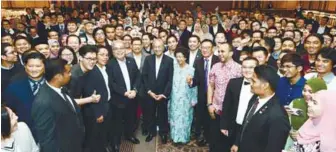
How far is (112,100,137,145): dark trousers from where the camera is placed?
11.9 ft

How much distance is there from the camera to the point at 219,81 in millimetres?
3082

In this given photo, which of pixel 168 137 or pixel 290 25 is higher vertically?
pixel 290 25

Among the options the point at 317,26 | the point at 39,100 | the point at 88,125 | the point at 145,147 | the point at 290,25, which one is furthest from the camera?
the point at 317,26

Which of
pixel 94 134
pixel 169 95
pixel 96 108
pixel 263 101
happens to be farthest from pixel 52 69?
pixel 169 95

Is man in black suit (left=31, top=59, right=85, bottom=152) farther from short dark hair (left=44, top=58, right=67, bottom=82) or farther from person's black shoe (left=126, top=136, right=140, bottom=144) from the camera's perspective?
person's black shoe (left=126, top=136, right=140, bottom=144)

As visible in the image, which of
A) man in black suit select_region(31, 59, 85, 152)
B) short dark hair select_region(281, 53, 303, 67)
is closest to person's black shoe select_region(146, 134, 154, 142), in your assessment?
man in black suit select_region(31, 59, 85, 152)

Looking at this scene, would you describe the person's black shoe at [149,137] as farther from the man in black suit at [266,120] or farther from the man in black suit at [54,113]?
the man in black suit at [266,120]

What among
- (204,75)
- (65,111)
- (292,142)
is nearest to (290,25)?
(204,75)

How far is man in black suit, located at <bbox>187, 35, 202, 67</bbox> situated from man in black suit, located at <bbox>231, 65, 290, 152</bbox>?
1.74 metres

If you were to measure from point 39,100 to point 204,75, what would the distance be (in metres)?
1.94

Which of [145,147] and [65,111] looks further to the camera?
[145,147]

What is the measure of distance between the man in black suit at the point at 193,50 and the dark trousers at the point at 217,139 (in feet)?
2.92

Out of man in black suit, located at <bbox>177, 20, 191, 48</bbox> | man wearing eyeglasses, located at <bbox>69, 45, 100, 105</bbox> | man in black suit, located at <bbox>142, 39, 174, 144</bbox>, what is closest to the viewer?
man wearing eyeglasses, located at <bbox>69, 45, 100, 105</bbox>

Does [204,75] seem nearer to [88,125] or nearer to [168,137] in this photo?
[168,137]
